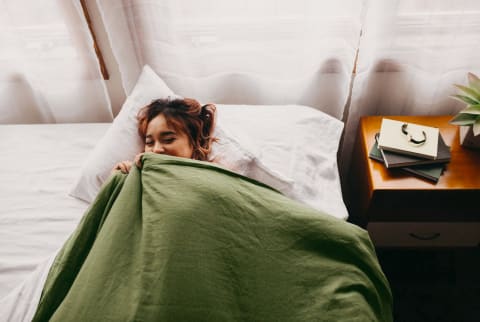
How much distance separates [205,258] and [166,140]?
15.5 inches

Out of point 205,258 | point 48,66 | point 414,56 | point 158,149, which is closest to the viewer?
point 205,258

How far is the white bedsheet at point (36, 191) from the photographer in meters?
0.99

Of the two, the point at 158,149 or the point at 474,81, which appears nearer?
the point at 158,149

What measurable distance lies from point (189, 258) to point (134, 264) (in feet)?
0.40

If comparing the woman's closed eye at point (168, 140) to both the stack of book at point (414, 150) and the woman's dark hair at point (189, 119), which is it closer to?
the woman's dark hair at point (189, 119)

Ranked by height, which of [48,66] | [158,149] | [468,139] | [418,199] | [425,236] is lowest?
[425,236]

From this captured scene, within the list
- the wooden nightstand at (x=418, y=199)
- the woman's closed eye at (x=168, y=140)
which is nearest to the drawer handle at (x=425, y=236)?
the wooden nightstand at (x=418, y=199)

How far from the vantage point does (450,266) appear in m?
1.43

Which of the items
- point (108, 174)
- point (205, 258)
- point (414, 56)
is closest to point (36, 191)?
point (108, 174)

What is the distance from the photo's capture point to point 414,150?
1091mm

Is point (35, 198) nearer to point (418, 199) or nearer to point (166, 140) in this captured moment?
point (166, 140)

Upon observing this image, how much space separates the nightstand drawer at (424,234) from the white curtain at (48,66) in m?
1.19

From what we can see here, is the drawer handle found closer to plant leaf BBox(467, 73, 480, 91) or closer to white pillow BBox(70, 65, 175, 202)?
plant leaf BBox(467, 73, 480, 91)

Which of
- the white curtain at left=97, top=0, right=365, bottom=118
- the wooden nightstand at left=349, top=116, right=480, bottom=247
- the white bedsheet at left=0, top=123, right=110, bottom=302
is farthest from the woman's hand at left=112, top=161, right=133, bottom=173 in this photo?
the wooden nightstand at left=349, top=116, right=480, bottom=247
